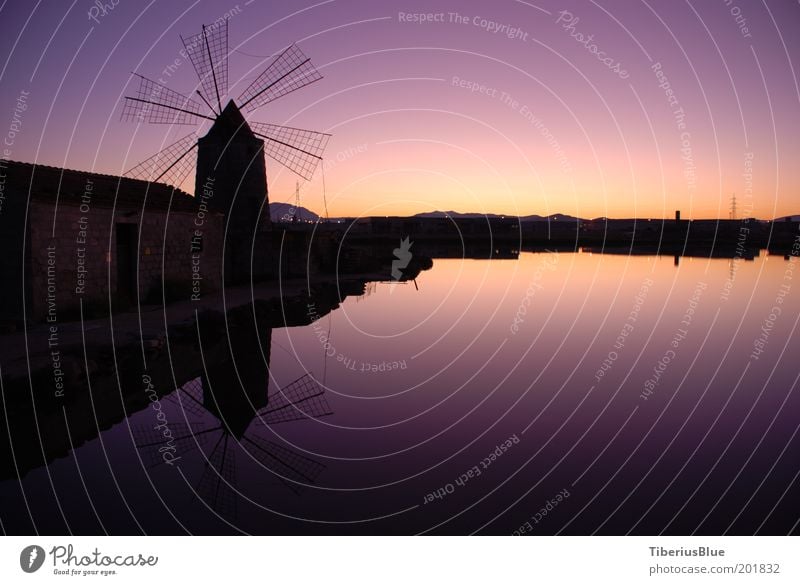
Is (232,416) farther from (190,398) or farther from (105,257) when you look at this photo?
(105,257)

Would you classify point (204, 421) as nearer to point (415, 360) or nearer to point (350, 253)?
point (415, 360)

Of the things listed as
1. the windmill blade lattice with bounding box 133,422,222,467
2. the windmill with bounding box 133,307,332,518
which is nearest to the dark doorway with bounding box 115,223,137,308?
the windmill with bounding box 133,307,332,518

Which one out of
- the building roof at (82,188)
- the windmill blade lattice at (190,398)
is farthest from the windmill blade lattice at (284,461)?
the building roof at (82,188)

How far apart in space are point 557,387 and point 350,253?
25073mm

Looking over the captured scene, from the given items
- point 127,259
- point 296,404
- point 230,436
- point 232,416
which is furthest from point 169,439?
point 127,259

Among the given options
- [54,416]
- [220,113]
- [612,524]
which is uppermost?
[220,113]

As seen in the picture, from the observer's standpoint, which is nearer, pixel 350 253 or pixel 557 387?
pixel 557 387

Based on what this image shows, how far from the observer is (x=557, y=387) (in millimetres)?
12227

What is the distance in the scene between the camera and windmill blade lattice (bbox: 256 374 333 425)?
10.2m

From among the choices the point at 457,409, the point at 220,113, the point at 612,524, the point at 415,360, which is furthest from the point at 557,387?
the point at 220,113

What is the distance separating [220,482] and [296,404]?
3.41 m

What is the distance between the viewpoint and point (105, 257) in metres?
17.8

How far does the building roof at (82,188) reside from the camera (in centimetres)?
1572

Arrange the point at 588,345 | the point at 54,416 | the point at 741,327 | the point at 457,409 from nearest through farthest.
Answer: the point at 54,416
the point at 457,409
the point at 588,345
the point at 741,327
